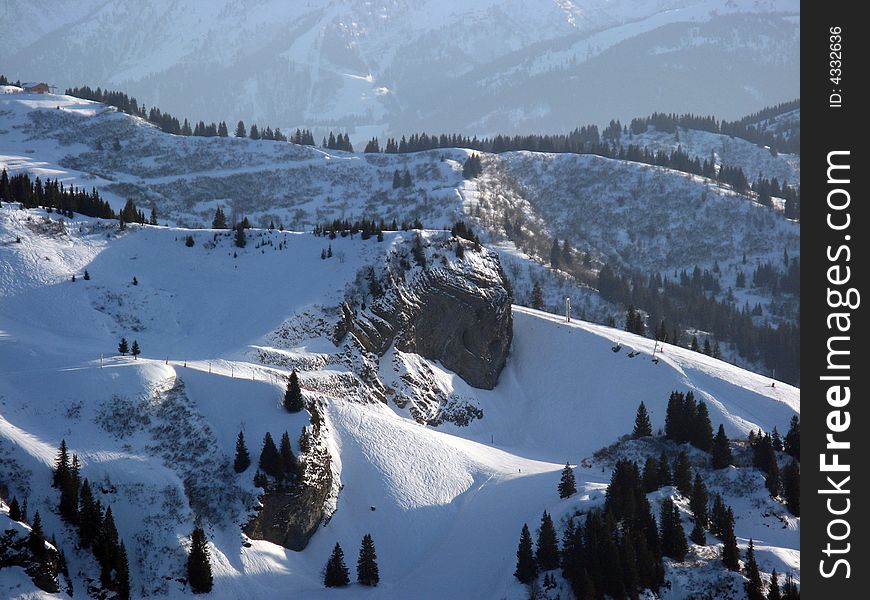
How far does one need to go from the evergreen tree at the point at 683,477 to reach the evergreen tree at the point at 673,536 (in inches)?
232

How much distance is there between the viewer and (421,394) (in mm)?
109750

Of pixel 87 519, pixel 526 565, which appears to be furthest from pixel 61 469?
pixel 526 565

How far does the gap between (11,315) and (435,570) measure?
4546 centimetres

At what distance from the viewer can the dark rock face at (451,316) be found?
11269cm

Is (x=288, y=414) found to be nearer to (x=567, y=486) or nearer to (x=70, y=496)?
(x=70, y=496)

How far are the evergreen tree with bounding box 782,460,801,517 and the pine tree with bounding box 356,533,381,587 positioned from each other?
34454mm

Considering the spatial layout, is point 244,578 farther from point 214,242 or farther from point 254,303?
point 214,242

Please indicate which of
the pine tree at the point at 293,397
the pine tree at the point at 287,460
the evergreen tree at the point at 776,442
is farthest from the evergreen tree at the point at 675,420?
the pine tree at the point at 287,460

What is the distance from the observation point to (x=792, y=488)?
8912 cm

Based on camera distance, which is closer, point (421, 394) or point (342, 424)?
point (342, 424)

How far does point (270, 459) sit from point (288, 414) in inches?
234
